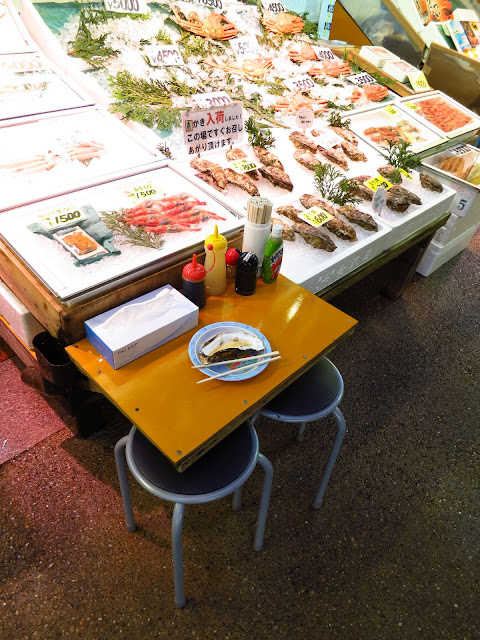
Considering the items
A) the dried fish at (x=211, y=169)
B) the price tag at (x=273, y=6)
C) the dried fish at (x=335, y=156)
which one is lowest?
the dried fish at (x=335, y=156)

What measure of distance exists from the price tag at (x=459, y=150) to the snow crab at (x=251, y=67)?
5.84 feet

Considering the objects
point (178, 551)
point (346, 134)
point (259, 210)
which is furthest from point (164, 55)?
point (178, 551)

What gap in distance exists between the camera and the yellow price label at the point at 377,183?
10.1ft

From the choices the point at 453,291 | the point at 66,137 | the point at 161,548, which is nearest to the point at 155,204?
the point at 66,137

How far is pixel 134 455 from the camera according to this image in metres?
1.68

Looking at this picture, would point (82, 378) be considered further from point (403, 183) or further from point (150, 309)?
point (403, 183)

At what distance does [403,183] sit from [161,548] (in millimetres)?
2840

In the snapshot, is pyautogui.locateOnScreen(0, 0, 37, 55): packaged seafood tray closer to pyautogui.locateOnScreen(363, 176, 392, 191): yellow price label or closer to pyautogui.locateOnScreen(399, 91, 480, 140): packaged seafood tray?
pyautogui.locateOnScreen(363, 176, 392, 191): yellow price label

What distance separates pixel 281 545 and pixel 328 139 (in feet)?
9.21

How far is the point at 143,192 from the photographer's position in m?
2.19

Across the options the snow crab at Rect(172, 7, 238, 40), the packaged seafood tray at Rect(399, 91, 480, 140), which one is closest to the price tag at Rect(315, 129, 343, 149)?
the packaged seafood tray at Rect(399, 91, 480, 140)

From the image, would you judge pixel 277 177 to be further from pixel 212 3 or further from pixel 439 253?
pixel 212 3

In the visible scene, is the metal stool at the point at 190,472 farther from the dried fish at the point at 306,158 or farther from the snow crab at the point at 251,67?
the snow crab at the point at 251,67

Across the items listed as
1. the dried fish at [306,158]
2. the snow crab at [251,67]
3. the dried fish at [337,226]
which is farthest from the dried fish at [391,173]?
the snow crab at [251,67]
